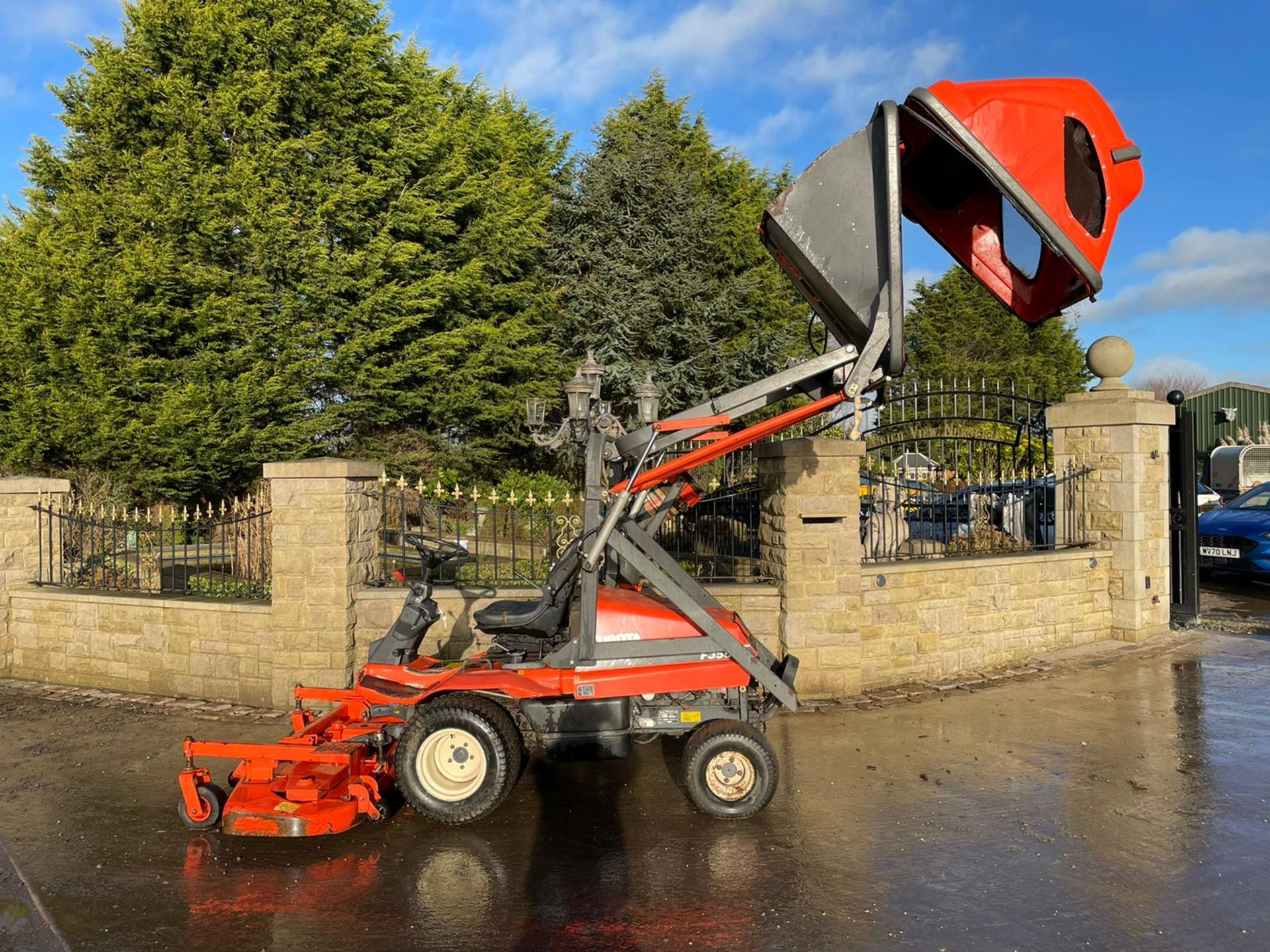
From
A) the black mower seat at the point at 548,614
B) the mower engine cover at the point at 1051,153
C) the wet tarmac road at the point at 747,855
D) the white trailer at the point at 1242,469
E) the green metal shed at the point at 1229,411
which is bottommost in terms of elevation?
the wet tarmac road at the point at 747,855

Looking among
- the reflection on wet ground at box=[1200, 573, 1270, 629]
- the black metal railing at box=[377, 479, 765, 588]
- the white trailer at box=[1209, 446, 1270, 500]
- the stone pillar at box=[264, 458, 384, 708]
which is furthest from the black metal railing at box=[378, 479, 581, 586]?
the white trailer at box=[1209, 446, 1270, 500]

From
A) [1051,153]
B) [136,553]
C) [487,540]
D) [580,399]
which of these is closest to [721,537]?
[487,540]

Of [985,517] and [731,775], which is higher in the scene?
[985,517]

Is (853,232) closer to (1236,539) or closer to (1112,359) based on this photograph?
(1112,359)

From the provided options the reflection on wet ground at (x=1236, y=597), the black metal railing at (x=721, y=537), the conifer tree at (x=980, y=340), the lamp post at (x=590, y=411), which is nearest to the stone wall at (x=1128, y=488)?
the reflection on wet ground at (x=1236, y=597)

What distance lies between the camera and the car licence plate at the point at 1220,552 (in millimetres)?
12086

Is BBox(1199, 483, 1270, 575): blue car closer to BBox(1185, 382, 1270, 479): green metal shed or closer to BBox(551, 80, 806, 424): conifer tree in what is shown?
BBox(551, 80, 806, 424): conifer tree

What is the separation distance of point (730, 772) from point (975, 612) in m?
4.14

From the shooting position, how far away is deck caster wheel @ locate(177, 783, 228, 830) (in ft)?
15.2

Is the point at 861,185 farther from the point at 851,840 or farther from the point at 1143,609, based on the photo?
the point at 1143,609

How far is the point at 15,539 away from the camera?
8.19 meters

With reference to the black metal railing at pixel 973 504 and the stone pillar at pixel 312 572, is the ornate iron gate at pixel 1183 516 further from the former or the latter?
the stone pillar at pixel 312 572

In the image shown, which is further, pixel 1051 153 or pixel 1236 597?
pixel 1236 597

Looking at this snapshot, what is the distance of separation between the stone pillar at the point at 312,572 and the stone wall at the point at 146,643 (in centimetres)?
26
